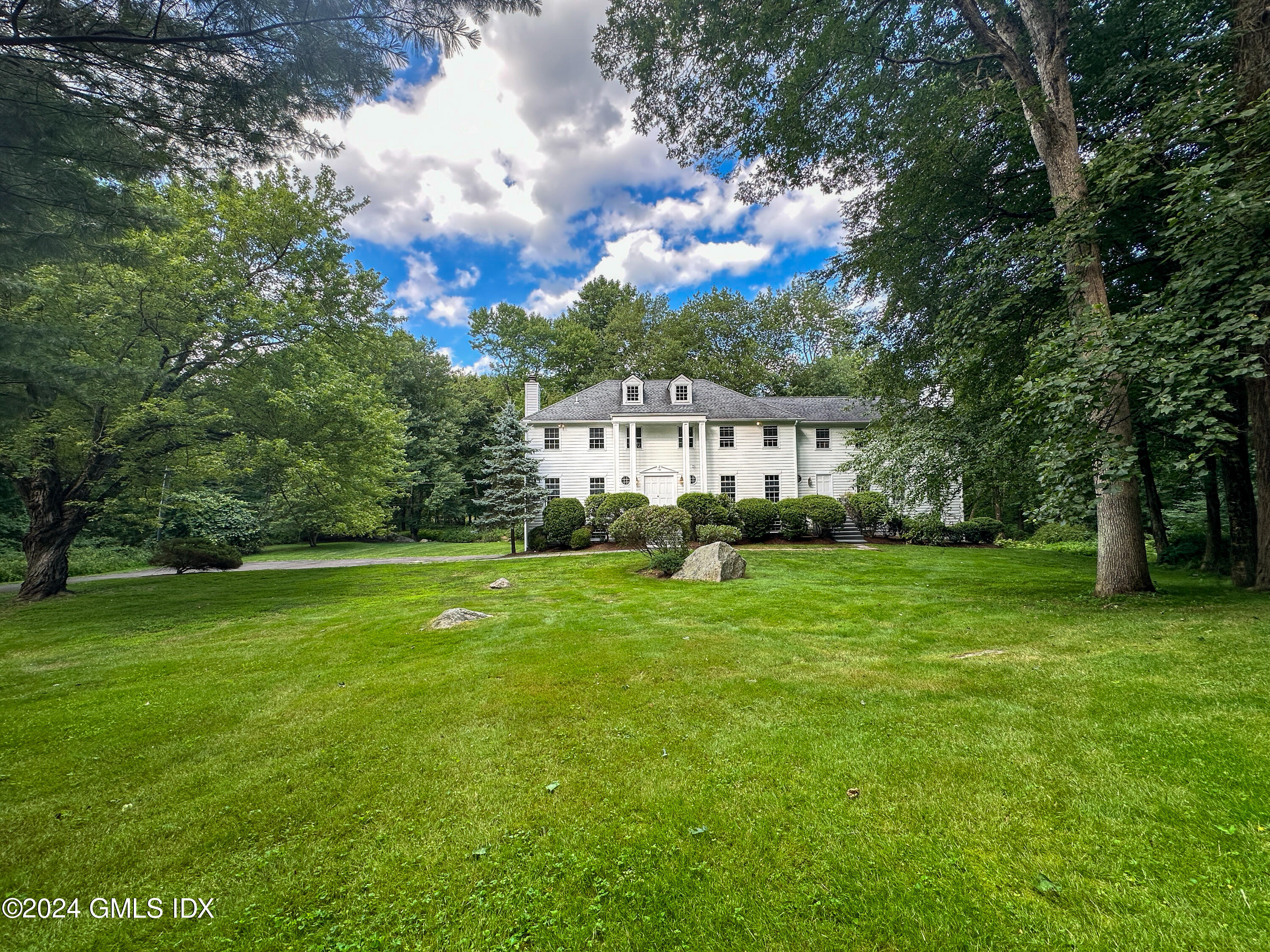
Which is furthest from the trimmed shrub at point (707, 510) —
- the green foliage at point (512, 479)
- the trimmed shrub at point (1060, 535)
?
the trimmed shrub at point (1060, 535)

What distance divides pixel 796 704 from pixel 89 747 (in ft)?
17.0

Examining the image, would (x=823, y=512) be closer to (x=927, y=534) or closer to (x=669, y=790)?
(x=927, y=534)

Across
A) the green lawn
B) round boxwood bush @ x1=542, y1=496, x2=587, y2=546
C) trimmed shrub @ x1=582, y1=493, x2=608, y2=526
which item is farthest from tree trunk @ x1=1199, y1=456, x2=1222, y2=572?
round boxwood bush @ x1=542, y1=496, x2=587, y2=546

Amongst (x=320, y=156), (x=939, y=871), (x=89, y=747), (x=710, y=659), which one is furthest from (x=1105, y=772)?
(x=320, y=156)

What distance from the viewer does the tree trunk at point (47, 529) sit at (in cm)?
988

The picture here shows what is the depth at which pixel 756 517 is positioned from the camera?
18.0m

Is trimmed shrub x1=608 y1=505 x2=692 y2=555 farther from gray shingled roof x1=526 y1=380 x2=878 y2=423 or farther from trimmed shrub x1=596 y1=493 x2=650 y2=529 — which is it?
gray shingled roof x1=526 y1=380 x2=878 y2=423

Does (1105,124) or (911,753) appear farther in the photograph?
(1105,124)

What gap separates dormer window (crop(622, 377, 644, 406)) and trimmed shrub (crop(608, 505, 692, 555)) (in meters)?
10.9

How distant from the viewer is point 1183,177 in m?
5.14

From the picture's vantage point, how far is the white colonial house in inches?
826

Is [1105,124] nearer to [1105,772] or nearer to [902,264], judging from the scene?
[902,264]

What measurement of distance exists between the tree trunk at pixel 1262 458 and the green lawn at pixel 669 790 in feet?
5.47

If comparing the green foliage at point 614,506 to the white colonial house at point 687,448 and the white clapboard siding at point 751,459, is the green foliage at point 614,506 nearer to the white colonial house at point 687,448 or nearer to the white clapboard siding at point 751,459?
the white colonial house at point 687,448
